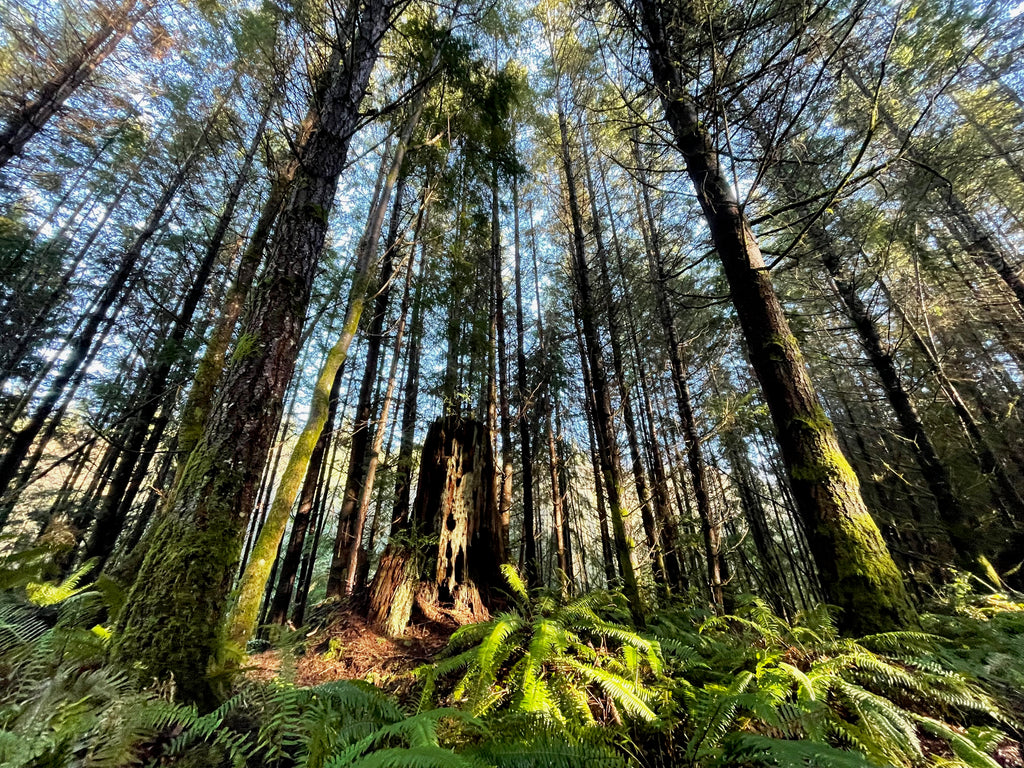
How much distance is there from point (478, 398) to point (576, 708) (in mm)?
7287

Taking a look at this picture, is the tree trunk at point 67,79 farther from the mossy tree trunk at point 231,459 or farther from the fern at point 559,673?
the fern at point 559,673

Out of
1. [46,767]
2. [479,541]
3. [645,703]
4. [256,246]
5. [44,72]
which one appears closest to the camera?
[46,767]

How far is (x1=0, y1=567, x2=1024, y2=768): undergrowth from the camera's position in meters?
1.35

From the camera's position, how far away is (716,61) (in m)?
3.04

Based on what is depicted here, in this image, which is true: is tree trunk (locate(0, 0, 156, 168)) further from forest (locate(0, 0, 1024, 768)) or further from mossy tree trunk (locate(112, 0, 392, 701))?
mossy tree trunk (locate(112, 0, 392, 701))

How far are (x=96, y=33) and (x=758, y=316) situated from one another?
1761cm

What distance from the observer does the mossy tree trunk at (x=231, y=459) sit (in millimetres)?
2057

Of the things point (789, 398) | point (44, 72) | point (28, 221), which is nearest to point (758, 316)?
point (789, 398)

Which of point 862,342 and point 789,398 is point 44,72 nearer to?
point 789,398

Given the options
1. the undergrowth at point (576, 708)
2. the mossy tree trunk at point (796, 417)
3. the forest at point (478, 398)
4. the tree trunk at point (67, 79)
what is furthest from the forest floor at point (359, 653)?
the tree trunk at point (67, 79)

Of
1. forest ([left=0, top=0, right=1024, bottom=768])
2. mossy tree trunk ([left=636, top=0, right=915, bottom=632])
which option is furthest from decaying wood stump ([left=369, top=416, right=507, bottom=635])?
mossy tree trunk ([left=636, top=0, right=915, bottom=632])

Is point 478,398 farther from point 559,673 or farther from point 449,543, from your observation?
point 559,673

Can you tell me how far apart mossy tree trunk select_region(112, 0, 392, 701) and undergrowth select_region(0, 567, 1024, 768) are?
0.19m

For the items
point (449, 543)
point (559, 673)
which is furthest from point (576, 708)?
point (449, 543)
